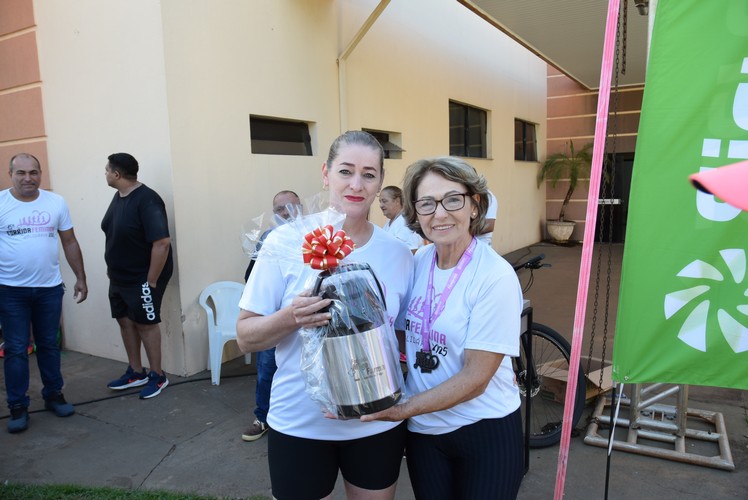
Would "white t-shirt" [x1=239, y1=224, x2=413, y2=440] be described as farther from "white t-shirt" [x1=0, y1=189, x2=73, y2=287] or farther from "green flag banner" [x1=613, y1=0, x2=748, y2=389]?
"white t-shirt" [x1=0, y1=189, x2=73, y2=287]

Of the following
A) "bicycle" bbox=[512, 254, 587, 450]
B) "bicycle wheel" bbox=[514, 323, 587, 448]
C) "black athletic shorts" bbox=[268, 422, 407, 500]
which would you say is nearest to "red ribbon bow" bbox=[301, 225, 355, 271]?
"black athletic shorts" bbox=[268, 422, 407, 500]

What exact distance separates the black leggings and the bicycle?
1.49m

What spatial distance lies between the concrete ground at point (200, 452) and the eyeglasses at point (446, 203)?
76.6 inches

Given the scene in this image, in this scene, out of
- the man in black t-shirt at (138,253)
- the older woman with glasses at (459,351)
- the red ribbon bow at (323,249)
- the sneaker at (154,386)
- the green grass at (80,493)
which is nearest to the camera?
the red ribbon bow at (323,249)

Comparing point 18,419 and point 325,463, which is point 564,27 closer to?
point 325,463

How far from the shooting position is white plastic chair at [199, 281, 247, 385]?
4441mm

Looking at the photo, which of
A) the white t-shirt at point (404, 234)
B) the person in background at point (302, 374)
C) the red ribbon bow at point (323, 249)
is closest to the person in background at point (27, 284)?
the white t-shirt at point (404, 234)

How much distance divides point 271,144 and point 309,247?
421 centimetres

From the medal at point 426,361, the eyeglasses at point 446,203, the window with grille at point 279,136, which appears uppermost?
the window with grille at point 279,136

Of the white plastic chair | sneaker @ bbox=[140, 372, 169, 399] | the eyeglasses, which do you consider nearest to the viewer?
the eyeglasses

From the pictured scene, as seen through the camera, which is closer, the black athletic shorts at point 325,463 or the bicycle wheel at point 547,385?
the black athletic shorts at point 325,463

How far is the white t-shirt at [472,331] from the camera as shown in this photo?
1497 mm

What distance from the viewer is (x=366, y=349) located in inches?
53.0

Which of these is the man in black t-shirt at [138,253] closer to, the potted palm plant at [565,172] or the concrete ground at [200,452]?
the concrete ground at [200,452]
